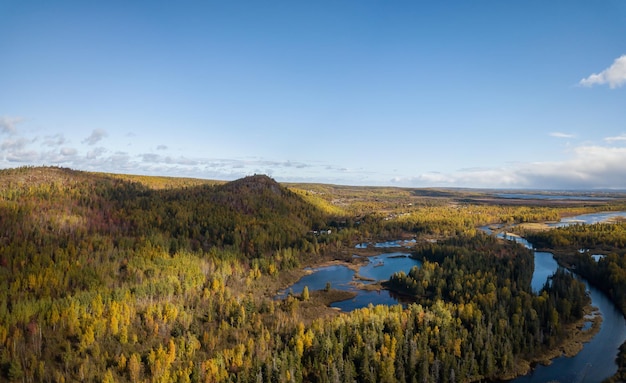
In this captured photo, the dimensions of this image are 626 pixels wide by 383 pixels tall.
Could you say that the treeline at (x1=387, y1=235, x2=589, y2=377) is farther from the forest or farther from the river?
the river

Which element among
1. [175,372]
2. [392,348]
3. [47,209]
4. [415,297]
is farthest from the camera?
[47,209]

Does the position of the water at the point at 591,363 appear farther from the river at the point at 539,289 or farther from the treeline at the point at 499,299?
the treeline at the point at 499,299

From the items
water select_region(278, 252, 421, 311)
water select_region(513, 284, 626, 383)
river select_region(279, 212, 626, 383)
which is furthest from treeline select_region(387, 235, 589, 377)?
water select_region(278, 252, 421, 311)

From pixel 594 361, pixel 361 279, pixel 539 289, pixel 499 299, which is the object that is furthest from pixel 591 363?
pixel 361 279

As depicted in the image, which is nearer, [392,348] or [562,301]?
[392,348]

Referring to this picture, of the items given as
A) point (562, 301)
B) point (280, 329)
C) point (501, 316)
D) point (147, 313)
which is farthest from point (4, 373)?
point (562, 301)

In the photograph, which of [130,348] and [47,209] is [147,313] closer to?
[130,348]

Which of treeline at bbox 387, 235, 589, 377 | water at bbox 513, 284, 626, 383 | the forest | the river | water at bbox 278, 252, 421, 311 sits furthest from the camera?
water at bbox 278, 252, 421, 311

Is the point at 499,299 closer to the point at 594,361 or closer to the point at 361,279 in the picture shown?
the point at 594,361
